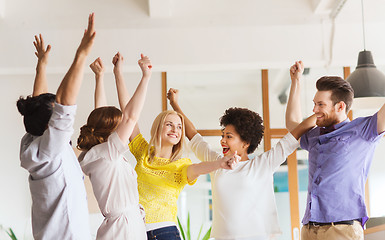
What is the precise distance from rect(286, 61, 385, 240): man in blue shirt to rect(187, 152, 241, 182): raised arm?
1.72 ft

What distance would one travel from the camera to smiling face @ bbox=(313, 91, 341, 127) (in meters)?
2.57

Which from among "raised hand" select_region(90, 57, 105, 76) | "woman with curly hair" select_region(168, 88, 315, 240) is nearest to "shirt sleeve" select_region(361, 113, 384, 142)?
"woman with curly hair" select_region(168, 88, 315, 240)

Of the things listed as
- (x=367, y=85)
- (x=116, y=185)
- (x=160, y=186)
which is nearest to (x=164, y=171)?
(x=160, y=186)

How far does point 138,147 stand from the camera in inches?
106

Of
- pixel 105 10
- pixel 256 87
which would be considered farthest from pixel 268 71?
pixel 105 10

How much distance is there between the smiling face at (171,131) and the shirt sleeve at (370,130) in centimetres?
94

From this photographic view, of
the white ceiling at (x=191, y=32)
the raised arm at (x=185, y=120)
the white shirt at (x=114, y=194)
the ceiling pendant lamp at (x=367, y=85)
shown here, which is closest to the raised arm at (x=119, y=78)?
the raised arm at (x=185, y=120)

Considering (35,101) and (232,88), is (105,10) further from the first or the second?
(35,101)

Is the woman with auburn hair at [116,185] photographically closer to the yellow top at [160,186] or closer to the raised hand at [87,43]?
the yellow top at [160,186]

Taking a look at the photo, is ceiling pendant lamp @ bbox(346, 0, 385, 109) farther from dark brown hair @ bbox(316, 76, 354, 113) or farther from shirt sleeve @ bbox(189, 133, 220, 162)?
shirt sleeve @ bbox(189, 133, 220, 162)

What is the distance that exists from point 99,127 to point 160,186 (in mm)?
423

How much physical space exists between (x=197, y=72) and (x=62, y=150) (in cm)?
467

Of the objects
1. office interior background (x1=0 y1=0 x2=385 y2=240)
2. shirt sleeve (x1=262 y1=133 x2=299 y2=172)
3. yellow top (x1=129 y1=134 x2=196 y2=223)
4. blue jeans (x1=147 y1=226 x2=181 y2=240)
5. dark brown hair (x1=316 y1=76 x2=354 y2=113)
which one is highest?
office interior background (x1=0 y1=0 x2=385 y2=240)

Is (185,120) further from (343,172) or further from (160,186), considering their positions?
(343,172)
